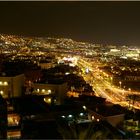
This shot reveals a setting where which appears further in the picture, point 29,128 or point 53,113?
point 53,113

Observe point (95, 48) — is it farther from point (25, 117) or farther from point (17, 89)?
point (25, 117)

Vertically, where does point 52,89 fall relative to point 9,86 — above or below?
below

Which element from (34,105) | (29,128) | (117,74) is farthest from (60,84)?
(117,74)

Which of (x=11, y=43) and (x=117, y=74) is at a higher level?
(x=11, y=43)

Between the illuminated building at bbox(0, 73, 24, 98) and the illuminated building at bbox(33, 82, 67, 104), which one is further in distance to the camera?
the illuminated building at bbox(33, 82, 67, 104)

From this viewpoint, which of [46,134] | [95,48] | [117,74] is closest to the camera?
[46,134]

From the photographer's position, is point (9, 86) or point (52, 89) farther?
point (52, 89)

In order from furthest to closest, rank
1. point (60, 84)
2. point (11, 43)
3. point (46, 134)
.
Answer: point (11, 43) → point (60, 84) → point (46, 134)

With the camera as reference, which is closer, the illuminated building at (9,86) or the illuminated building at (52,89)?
the illuminated building at (9,86)

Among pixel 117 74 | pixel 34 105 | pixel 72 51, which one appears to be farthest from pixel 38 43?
pixel 34 105

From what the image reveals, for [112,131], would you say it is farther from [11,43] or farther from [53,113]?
[11,43]
